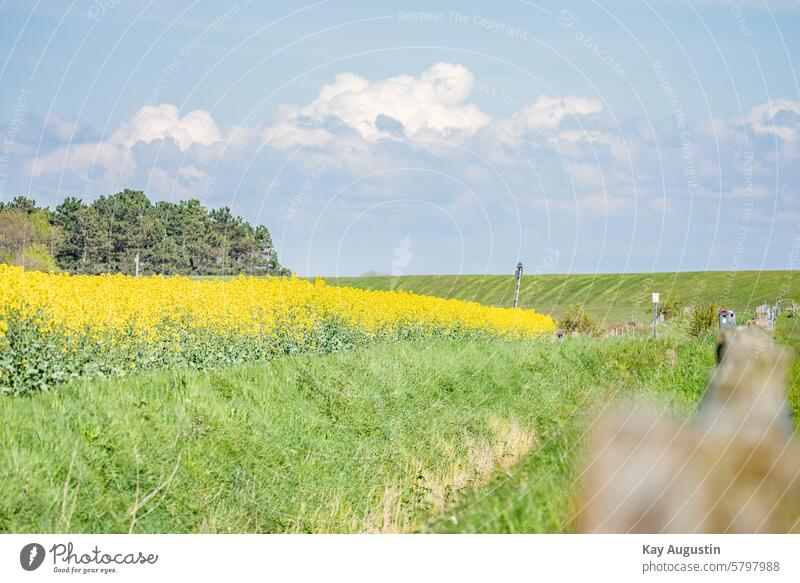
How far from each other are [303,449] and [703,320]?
68.7 ft

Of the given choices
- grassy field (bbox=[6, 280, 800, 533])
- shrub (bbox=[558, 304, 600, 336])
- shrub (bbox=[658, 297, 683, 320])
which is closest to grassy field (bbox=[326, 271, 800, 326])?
shrub (bbox=[558, 304, 600, 336])

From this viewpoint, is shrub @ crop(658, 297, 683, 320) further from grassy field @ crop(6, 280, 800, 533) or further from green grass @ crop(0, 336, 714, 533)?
green grass @ crop(0, 336, 714, 533)

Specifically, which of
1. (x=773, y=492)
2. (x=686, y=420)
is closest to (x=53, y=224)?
(x=686, y=420)

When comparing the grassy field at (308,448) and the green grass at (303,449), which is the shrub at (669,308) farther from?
the green grass at (303,449)

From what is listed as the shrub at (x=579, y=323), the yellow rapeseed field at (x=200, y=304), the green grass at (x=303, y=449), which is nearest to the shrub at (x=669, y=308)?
the shrub at (x=579, y=323)

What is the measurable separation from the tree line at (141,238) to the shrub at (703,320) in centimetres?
1199

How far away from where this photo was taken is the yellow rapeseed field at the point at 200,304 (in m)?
12.5

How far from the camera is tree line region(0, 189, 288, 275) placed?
92.1ft

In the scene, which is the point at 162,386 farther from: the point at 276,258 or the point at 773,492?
the point at 276,258

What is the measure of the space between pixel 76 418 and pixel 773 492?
579 cm

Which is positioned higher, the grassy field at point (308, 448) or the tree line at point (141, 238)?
the tree line at point (141, 238)

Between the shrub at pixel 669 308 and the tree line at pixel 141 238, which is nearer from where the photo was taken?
the tree line at pixel 141 238

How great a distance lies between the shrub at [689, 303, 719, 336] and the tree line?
1199 cm
